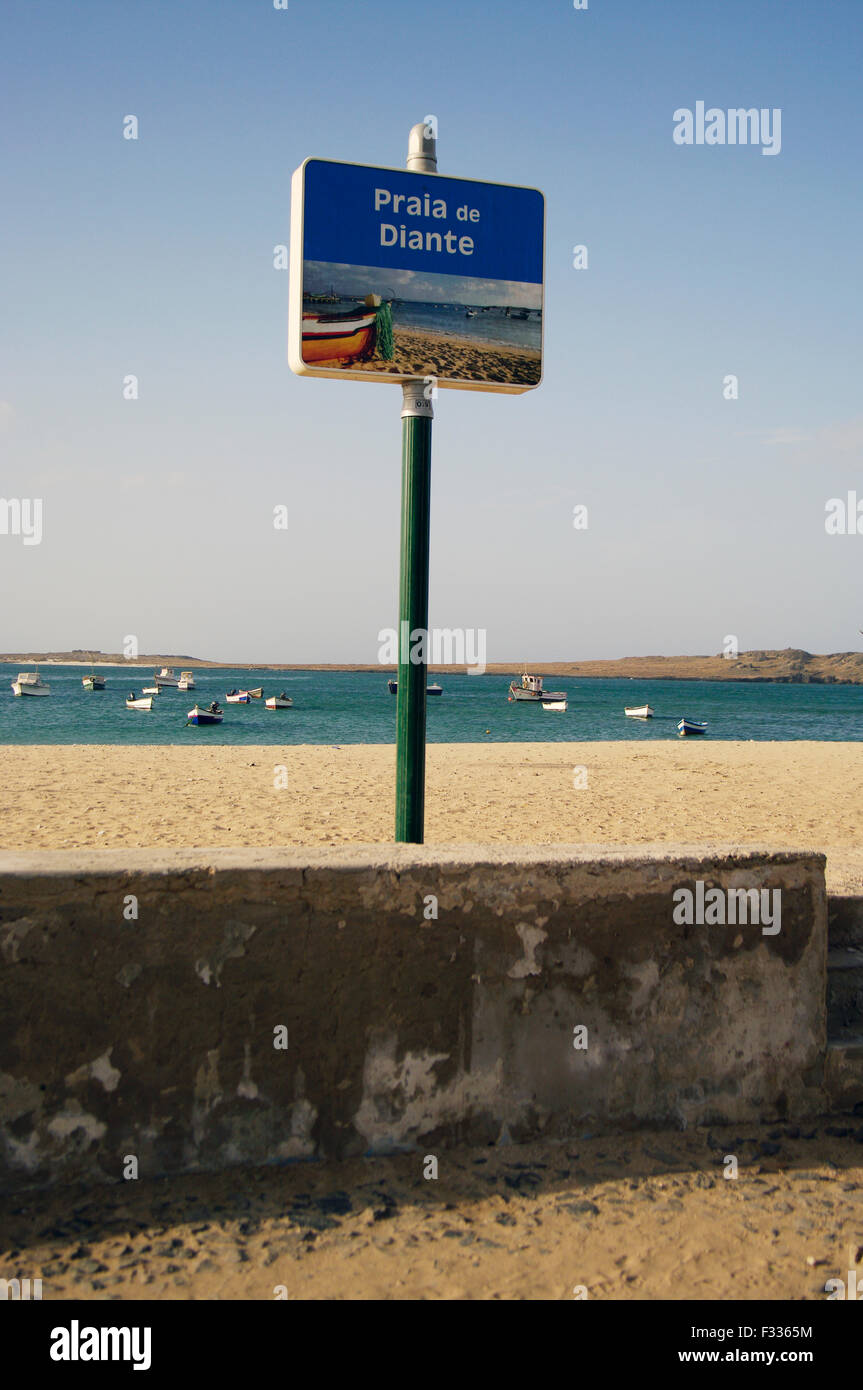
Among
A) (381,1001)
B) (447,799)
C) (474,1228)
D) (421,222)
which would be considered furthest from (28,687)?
(474,1228)

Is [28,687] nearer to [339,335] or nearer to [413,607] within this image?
[339,335]

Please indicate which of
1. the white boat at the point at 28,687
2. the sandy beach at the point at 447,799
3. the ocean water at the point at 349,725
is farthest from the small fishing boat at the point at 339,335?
the white boat at the point at 28,687

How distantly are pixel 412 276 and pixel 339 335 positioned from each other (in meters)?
0.42

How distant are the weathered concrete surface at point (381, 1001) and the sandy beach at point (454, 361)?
2297mm

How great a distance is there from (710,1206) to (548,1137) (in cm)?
52

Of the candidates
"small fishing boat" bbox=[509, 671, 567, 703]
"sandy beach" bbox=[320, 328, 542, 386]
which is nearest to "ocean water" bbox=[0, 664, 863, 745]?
"small fishing boat" bbox=[509, 671, 567, 703]

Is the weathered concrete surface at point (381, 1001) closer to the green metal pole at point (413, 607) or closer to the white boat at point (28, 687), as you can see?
the green metal pole at point (413, 607)

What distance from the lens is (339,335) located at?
14.0 feet

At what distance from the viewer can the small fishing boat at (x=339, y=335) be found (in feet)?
14.0

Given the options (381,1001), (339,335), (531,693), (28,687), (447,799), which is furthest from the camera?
(531,693)

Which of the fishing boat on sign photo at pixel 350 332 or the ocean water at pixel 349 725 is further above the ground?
the fishing boat on sign photo at pixel 350 332

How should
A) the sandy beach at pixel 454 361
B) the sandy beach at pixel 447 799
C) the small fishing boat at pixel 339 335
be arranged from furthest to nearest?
the sandy beach at pixel 447 799 → the sandy beach at pixel 454 361 → the small fishing boat at pixel 339 335
